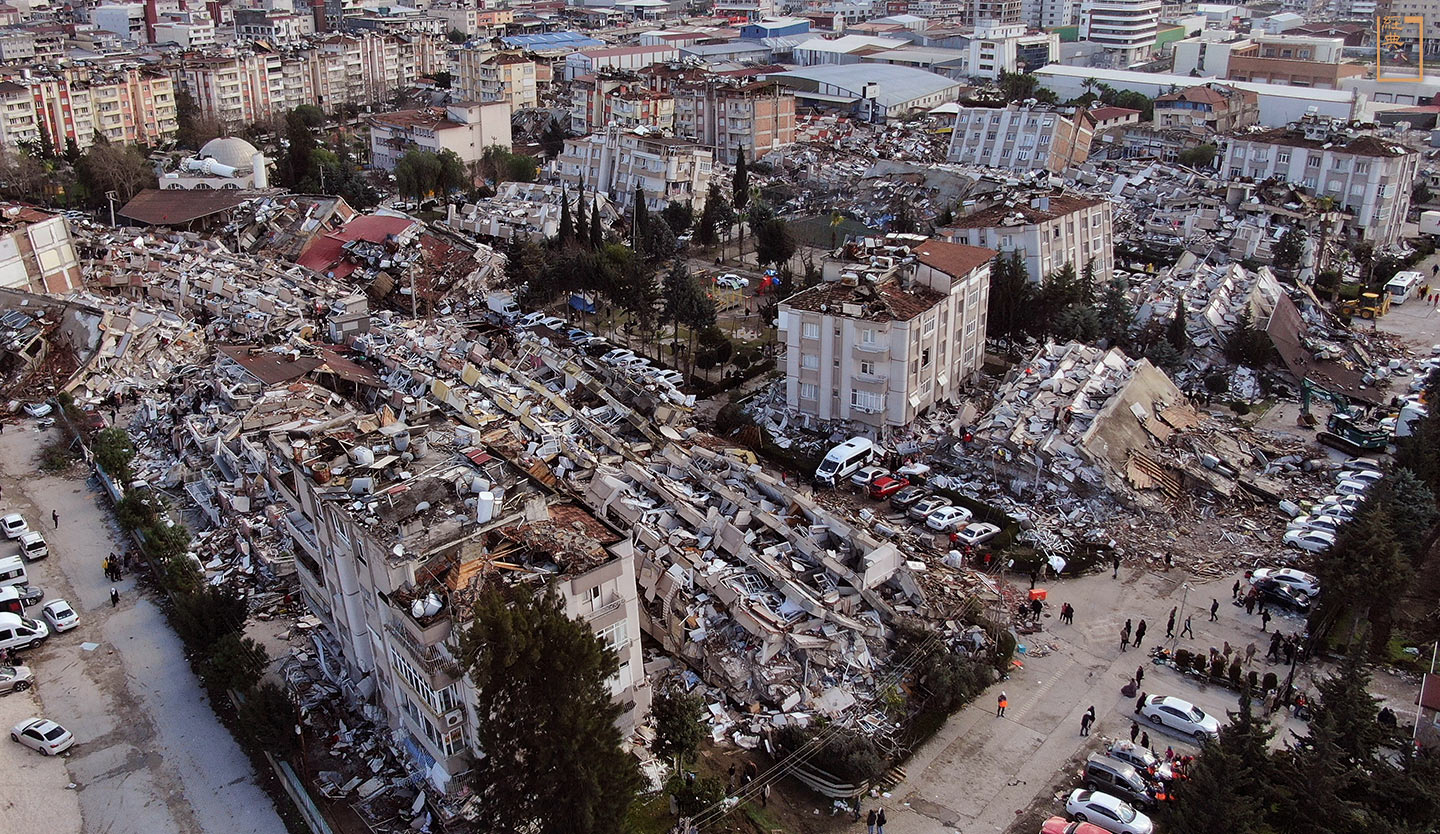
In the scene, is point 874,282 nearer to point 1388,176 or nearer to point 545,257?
point 545,257

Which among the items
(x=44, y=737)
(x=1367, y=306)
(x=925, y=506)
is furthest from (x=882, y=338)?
(x=1367, y=306)

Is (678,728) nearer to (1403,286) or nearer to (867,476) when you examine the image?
(867,476)

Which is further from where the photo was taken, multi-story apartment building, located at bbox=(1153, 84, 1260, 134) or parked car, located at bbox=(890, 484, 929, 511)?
multi-story apartment building, located at bbox=(1153, 84, 1260, 134)

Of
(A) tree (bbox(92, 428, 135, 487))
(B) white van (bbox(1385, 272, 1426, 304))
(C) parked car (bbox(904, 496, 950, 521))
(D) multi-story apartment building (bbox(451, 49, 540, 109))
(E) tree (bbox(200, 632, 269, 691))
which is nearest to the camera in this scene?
(E) tree (bbox(200, 632, 269, 691))

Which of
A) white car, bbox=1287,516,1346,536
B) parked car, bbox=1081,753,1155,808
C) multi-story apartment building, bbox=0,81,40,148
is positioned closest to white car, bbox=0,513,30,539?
parked car, bbox=1081,753,1155,808

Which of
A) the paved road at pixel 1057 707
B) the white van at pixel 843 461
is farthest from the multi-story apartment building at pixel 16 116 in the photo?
the paved road at pixel 1057 707

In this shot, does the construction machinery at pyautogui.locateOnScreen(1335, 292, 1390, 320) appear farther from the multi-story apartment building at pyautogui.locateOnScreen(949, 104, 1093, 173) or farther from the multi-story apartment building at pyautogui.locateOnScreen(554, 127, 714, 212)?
the multi-story apartment building at pyautogui.locateOnScreen(554, 127, 714, 212)
